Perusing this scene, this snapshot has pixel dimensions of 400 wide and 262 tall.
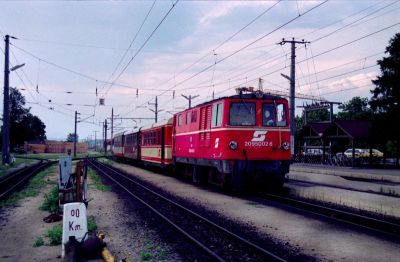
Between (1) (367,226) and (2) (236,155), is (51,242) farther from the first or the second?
(2) (236,155)

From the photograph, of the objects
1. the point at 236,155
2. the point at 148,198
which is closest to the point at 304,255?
the point at 236,155

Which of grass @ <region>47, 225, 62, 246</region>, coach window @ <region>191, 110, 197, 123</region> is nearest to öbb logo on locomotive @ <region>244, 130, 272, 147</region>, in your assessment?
coach window @ <region>191, 110, 197, 123</region>

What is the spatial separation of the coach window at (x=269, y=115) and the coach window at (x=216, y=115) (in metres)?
1.63

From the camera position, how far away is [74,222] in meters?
7.59

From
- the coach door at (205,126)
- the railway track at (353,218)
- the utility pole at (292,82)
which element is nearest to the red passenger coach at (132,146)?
the utility pole at (292,82)

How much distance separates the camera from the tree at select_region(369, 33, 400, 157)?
3466cm

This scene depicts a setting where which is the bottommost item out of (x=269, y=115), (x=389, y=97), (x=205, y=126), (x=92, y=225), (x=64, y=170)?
(x=92, y=225)

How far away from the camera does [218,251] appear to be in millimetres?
7957

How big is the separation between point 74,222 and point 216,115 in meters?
Result: 9.32

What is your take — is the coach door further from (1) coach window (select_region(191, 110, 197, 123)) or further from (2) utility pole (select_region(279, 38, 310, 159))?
(2) utility pole (select_region(279, 38, 310, 159))

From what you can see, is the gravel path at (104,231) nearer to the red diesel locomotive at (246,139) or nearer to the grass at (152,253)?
the grass at (152,253)

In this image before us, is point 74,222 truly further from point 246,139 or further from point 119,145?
point 119,145

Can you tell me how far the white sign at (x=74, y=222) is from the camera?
7.48 meters

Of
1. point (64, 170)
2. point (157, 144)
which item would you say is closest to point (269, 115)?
point (64, 170)
